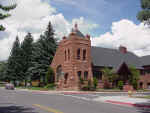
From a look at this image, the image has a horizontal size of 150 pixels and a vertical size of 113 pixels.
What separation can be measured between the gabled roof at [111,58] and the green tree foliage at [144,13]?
964 inches

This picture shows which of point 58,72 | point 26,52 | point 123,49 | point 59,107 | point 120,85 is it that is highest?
point 26,52

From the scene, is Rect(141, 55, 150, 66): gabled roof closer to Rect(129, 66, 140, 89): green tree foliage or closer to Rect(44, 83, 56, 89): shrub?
Rect(129, 66, 140, 89): green tree foliage

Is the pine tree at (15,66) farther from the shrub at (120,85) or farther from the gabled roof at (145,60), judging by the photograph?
the gabled roof at (145,60)

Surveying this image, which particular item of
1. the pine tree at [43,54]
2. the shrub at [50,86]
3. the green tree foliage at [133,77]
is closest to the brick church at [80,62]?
the green tree foliage at [133,77]

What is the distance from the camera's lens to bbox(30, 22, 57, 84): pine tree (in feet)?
162

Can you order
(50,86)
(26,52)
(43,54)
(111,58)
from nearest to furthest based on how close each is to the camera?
(50,86), (111,58), (43,54), (26,52)

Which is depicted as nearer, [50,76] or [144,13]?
[144,13]

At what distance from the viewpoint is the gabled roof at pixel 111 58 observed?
45.6m

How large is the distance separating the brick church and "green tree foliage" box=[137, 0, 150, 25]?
2141 centimetres

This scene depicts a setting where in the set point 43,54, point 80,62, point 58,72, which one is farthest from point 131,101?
point 43,54

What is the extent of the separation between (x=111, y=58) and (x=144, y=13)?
1182 inches

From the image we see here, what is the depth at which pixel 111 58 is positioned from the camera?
48.5m

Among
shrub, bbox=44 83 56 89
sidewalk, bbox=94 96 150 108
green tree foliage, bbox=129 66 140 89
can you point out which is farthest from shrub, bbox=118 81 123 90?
sidewalk, bbox=94 96 150 108

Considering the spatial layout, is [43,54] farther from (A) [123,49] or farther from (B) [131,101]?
(B) [131,101]
